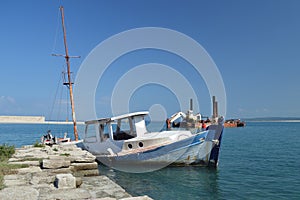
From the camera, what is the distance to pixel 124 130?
15.8 meters

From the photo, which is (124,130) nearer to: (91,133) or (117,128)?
(117,128)

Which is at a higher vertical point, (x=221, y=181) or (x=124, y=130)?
(x=124, y=130)

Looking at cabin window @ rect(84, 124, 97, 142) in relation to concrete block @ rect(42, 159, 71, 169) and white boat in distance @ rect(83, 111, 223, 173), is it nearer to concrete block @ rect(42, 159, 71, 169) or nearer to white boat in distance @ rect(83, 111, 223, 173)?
white boat in distance @ rect(83, 111, 223, 173)

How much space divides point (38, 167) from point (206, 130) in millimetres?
10473

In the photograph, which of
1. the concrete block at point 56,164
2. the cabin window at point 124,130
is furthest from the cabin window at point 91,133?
the concrete block at point 56,164

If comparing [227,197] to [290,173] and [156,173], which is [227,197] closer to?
[156,173]

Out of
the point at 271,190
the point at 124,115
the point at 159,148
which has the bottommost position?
the point at 271,190

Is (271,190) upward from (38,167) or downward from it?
downward

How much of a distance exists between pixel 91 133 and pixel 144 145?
12.9 feet

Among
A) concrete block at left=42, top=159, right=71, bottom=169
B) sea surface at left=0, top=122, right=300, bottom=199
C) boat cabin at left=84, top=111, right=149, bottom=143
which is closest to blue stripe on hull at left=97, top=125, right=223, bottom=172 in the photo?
sea surface at left=0, top=122, right=300, bottom=199

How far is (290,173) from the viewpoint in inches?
551

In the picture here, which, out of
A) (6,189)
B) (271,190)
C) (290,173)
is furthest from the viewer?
(290,173)

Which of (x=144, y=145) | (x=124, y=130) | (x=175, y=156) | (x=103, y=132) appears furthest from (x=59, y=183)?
(x=124, y=130)

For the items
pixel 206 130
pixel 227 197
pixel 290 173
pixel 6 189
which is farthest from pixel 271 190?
pixel 6 189
